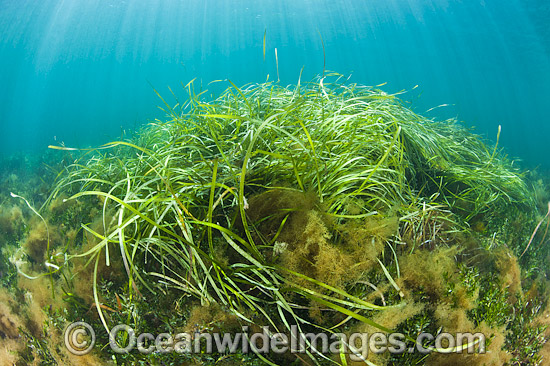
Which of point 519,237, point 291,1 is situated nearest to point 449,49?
point 291,1

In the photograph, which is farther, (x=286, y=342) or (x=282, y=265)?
(x=282, y=265)

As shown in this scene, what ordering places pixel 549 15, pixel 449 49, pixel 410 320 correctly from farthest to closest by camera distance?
pixel 449 49 < pixel 549 15 < pixel 410 320

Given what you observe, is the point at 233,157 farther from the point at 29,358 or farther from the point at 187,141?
the point at 29,358

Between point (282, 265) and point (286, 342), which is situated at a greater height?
point (282, 265)

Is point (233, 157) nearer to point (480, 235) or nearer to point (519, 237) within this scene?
point (480, 235)

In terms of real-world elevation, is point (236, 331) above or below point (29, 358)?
above

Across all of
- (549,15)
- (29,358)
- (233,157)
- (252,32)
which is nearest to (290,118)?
(233,157)

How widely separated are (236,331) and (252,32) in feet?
218

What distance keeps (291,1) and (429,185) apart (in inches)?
1752

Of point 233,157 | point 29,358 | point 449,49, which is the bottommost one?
point 449,49

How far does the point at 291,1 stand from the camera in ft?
128

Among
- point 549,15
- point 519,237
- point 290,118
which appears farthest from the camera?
point 549,15

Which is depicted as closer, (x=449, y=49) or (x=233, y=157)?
(x=233, y=157)

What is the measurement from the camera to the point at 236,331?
41.8 inches
